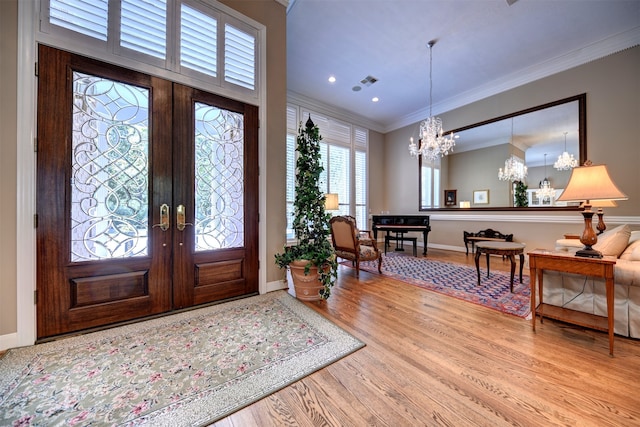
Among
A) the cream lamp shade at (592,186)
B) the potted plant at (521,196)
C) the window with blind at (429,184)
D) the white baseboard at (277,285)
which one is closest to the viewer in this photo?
the cream lamp shade at (592,186)

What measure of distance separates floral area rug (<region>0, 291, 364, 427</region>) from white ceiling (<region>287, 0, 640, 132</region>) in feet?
13.9

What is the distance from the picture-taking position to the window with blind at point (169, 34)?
2.15m

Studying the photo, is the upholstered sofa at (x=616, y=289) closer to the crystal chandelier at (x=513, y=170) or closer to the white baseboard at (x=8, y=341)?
the crystal chandelier at (x=513, y=170)

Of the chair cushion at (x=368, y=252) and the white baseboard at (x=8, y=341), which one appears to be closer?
the white baseboard at (x=8, y=341)

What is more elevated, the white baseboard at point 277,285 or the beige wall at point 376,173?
the beige wall at point 376,173

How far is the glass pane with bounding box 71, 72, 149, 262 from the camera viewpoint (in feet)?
7.04

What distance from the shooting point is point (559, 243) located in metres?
3.77

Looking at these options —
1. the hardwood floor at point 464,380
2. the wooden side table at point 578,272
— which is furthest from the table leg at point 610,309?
the hardwood floor at point 464,380

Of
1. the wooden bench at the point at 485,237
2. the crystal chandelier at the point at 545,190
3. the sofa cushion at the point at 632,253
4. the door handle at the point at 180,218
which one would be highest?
the crystal chandelier at the point at 545,190

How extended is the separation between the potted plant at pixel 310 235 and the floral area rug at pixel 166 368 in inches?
20.3

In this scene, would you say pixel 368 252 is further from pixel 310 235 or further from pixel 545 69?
pixel 545 69

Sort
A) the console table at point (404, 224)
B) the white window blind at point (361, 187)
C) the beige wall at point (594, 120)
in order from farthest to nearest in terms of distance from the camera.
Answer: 1. the white window blind at point (361, 187)
2. the console table at point (404, 224)
3. the beige wall at point (594, 120)

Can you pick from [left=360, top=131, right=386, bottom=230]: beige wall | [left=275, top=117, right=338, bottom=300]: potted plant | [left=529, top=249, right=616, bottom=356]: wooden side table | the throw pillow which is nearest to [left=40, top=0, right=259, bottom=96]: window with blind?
[left=275, top=117, right=338, bottom=300]: potted plant

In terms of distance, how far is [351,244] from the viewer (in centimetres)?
396
